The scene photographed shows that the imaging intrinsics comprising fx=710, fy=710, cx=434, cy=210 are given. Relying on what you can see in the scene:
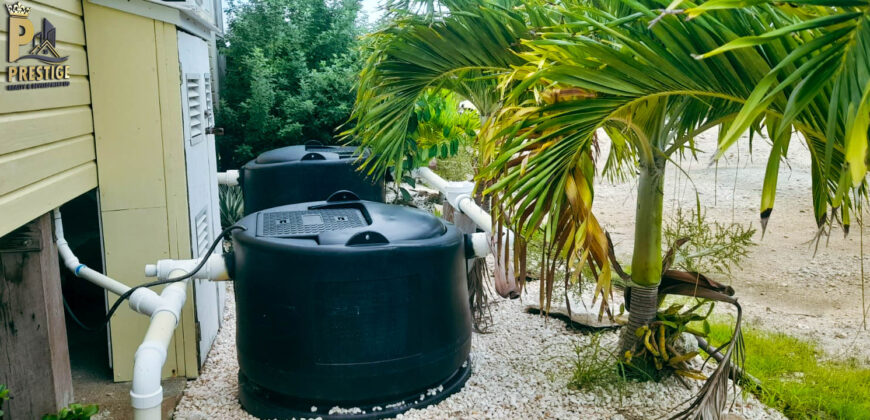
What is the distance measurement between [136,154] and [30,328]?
91 centimetres

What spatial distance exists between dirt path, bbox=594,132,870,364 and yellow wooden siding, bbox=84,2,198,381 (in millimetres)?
2291

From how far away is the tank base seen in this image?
266cm

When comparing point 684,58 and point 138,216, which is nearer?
point 684,58

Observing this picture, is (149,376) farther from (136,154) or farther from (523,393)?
(523,393)

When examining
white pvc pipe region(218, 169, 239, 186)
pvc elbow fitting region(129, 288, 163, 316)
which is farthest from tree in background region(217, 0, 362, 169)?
pvc elbow fitting region(129, 288, 163, 316)

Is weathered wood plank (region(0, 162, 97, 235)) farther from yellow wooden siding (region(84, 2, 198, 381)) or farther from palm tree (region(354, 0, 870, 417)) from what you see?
palm tree (region(354, 0, 870, 417))

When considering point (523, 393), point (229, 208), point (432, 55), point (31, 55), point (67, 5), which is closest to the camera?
point (31, 55)

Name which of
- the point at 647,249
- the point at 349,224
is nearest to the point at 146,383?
the point at 349,224

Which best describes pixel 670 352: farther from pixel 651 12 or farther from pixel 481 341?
pixel 651 12

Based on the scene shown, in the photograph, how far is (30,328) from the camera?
2.68 m

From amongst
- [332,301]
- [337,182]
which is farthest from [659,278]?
[337,182]

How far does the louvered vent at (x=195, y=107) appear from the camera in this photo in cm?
350

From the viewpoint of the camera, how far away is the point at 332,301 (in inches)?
99.2

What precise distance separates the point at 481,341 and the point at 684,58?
7.09ft
